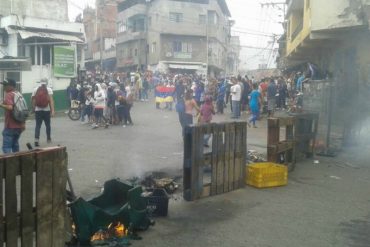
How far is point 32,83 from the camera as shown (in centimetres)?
2870

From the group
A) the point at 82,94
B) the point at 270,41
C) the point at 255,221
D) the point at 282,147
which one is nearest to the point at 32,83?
the point at 82,94

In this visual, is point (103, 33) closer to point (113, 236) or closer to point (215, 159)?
point (215, 159)

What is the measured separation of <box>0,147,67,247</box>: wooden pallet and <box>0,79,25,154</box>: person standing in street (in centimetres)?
467

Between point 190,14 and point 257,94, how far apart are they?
37530 mm

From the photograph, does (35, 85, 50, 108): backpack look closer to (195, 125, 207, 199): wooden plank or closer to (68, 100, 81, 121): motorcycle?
(195, 125, 207, 199): wooden plank

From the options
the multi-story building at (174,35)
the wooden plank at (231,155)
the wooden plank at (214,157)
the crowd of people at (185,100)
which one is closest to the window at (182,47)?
the multi-story building at (174,35)

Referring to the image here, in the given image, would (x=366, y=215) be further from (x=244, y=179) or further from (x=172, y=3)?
(x=172, y=3)

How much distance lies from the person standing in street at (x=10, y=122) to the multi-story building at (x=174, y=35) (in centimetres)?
4144

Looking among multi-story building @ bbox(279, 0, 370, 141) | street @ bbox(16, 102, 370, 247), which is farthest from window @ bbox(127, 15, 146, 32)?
street @ bbox(16, 102, 370, 247)

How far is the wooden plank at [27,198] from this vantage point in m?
3.88

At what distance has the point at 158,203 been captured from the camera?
20.0 feet

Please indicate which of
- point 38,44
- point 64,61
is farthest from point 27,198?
point 64,61

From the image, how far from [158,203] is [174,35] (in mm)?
46482

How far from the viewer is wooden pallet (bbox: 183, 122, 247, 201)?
6902mm
